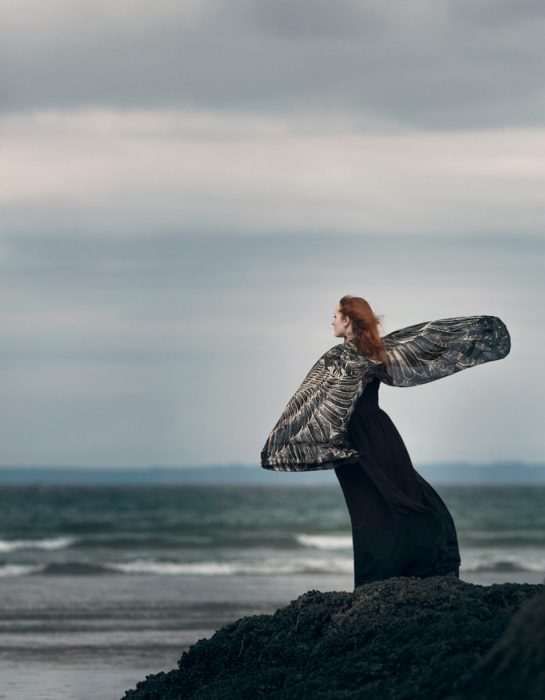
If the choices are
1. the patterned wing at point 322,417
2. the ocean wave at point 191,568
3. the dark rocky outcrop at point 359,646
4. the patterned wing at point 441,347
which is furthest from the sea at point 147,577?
the patterned wing at point 441,347

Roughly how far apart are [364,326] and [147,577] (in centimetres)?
1858

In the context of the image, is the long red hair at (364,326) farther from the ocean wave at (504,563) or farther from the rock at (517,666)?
the ocean wave at (504,563)

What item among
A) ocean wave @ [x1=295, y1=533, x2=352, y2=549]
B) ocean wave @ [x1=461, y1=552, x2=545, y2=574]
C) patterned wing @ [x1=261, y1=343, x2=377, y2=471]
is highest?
patterned wing @ [x1=261, y1=343, x2=377, y2=471]

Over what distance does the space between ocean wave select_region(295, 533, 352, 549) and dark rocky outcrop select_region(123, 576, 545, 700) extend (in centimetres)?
2908

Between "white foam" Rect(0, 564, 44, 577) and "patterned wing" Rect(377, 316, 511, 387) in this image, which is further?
"white foam" Rect(0, 564, 44, 577)

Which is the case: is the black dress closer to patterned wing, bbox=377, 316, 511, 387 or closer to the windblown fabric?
the windblown fabric

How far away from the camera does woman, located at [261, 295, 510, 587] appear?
9133 millimetres

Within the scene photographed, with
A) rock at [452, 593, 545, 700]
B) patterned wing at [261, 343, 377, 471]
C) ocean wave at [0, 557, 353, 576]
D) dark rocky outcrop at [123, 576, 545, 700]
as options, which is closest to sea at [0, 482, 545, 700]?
ocean wave at [0, 557, 353, 576]

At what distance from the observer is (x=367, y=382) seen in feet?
30.9

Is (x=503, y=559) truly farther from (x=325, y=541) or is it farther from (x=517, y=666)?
(x=517, y=666)

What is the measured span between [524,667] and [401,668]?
2.01 m

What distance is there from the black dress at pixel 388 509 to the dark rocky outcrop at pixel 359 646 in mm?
289

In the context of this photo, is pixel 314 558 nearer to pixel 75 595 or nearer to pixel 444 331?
pixel 75 595

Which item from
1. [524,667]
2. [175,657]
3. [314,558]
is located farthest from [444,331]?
[314,558]
